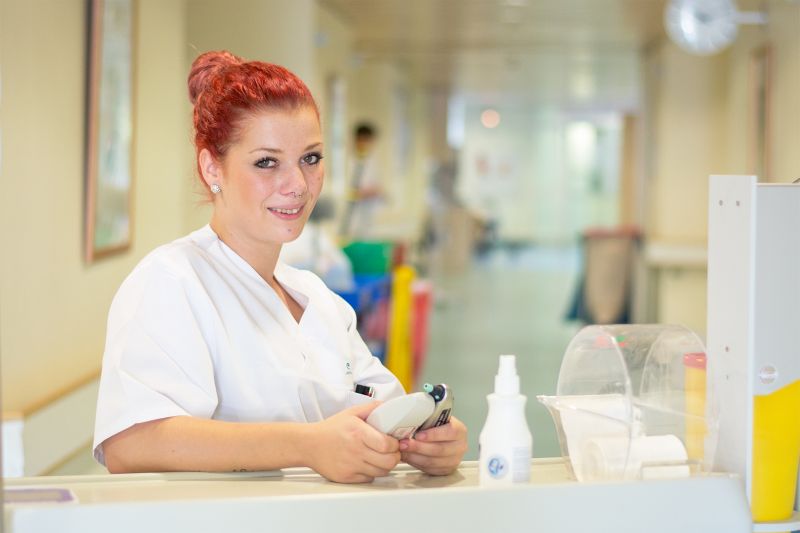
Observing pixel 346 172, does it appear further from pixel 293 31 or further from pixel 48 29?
pixel 48 29

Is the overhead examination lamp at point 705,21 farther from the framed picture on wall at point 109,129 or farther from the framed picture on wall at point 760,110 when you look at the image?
the framed picture on wall at point 109,129

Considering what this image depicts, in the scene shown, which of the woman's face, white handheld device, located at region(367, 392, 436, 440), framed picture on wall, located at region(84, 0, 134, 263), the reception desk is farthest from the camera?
framed picture on wall, located at region(84, 0, 134, 263)

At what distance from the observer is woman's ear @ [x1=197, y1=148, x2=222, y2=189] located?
1628 millimetres

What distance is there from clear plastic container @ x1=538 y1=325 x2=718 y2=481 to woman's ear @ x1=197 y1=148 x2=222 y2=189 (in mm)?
634

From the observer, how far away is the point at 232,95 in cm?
157

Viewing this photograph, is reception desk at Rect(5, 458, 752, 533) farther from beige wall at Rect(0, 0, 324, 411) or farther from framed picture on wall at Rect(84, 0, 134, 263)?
framed picture on wall at Rect(84, 0, 134, 263)

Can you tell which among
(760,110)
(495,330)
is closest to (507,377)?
(760,110)

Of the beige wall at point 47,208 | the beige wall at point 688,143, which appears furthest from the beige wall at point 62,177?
the beige wall at point 688,143

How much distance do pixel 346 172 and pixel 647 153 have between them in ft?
11.5

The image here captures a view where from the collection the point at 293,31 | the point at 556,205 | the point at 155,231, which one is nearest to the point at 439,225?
the point at 556,205

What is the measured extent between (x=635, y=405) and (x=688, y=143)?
31.8 feet

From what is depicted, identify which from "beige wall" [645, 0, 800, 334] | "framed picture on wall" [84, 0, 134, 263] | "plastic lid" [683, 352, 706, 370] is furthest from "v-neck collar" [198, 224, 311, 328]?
"beige wall" [645, 0, 800, 334]

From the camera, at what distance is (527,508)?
1.16 metres

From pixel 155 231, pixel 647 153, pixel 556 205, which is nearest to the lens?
pixel 155 231
